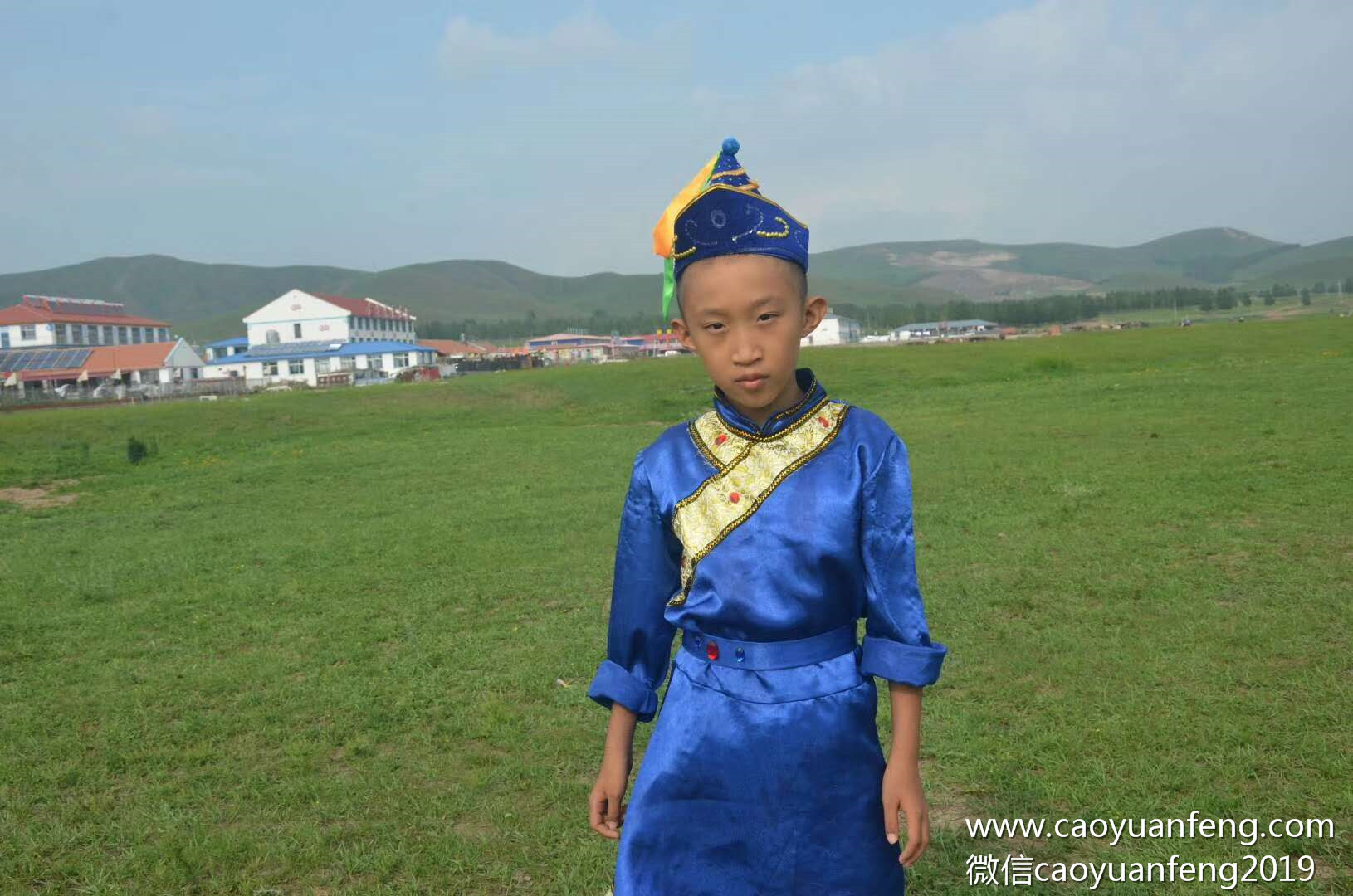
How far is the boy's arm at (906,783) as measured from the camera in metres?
2.22

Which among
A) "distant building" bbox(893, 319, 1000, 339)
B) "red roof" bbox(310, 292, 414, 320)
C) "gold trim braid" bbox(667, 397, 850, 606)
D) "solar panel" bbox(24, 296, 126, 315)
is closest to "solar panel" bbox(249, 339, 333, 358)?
"red roof" bbox(310, 292, 414, 320)

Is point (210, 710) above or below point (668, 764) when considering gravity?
below

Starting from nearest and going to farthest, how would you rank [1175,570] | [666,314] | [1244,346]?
[666,314] → [1175,570] → [1244,346]

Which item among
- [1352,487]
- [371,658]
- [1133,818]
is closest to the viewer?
[1133,818]

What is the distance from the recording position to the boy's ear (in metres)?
2.50

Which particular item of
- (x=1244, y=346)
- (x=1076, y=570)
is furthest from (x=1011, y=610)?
(x=1244, y=346)

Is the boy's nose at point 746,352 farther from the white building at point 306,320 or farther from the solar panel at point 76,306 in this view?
the solar panel at point 76,306

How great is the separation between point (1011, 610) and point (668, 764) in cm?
565

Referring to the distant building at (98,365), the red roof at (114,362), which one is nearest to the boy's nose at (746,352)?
the distant building at (98,365)

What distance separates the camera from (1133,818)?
4.12m

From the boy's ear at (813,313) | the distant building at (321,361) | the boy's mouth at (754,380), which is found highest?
the distant building at (321,361)

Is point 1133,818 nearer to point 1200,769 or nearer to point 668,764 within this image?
→ point 1200,769

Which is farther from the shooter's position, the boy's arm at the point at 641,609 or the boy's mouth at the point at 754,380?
the boy's arm at the point at 641,609

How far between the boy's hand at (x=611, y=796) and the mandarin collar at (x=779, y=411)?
2.82 feet
